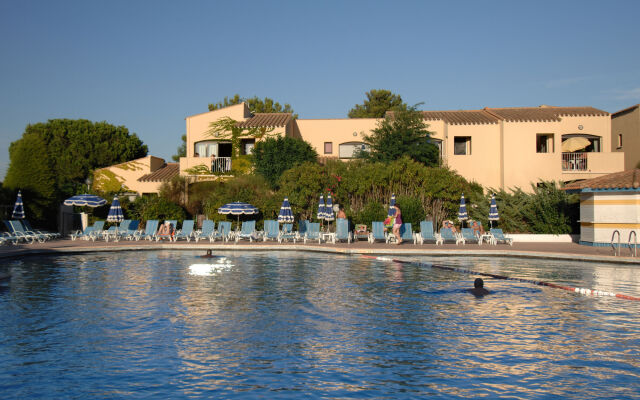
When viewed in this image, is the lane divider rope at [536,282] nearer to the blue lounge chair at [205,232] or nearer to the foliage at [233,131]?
the blue lounge chair at [205,232]

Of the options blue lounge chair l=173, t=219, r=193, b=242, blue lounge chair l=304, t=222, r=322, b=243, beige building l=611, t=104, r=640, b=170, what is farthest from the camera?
beige building l=611, t=104, r=640, b=170

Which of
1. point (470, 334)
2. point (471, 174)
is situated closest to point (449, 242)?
point (471, 174)

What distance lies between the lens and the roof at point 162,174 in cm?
3406

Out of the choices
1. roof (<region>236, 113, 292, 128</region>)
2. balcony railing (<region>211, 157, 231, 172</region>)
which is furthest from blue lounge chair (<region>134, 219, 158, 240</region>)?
roof (<region>236, 113, 292, 128</region>)

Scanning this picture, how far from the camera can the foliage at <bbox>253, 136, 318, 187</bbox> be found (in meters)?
29.0

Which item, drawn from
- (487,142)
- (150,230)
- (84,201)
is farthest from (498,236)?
(84,201)

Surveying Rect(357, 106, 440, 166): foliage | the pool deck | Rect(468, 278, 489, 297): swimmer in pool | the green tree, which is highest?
the green tree

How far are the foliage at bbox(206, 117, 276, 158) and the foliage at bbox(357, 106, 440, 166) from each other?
570 centimetres

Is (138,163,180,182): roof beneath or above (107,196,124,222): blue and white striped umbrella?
above

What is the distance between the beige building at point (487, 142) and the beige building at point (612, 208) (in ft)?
35.9

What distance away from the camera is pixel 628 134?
34062 millimetres

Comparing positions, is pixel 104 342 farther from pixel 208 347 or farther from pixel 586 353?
pixel 586 353

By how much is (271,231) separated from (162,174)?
15.1 meters

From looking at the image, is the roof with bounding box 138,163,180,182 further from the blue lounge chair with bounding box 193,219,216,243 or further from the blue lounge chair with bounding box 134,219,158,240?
the blue lounge chair with bounding box 193,219,216,243
